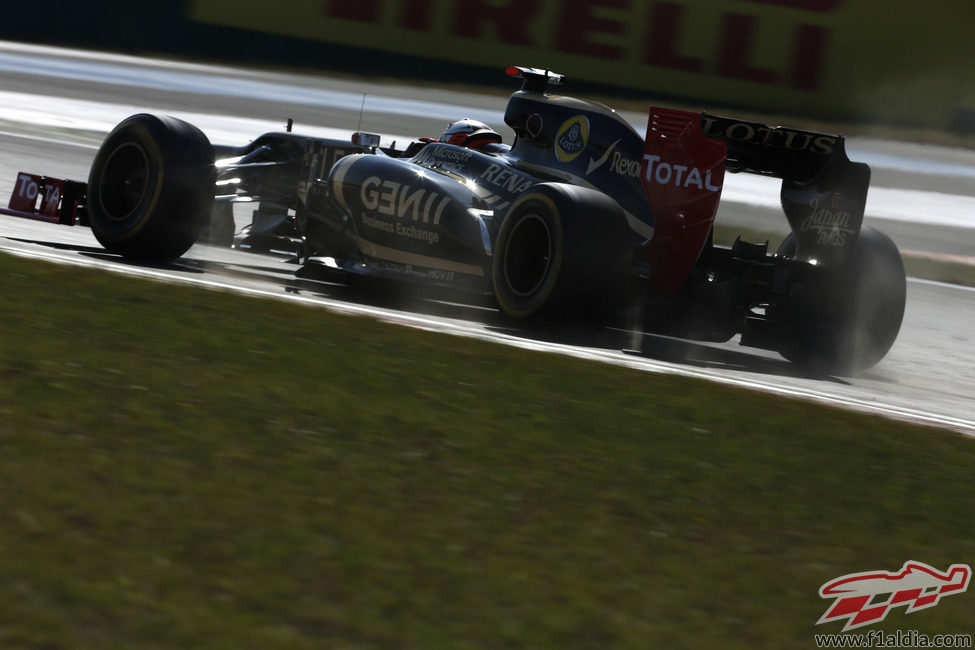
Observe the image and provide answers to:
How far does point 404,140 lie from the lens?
17375 mm

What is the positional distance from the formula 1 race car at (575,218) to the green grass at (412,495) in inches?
46.8

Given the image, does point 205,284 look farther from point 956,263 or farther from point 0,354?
point 956,263

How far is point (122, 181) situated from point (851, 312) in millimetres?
4779

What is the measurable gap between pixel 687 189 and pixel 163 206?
336 centimetres

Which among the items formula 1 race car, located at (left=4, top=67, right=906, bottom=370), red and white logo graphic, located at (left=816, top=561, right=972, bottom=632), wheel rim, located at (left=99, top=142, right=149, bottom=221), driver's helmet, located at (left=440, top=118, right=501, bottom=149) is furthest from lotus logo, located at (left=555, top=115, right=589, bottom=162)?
red and white logo graphic, located at (left=816, top=561, right=972, bottom=632)

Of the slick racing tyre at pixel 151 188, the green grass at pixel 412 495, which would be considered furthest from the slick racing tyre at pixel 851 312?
the slick racing tyre at pixel 151 188

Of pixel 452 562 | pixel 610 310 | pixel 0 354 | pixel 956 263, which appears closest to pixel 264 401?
pixel 0 354

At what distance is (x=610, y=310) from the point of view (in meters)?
7.55

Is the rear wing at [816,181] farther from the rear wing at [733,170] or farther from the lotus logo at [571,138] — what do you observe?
the lotus logo at [571,138]

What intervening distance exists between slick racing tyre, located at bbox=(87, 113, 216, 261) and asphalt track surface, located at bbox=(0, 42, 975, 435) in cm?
22

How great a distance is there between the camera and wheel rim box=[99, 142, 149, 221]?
361 inches

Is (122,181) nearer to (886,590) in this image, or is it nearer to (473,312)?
(473,312)

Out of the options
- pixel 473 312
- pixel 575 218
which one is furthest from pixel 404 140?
pixel 575 218

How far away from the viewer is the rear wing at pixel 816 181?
828 cm
